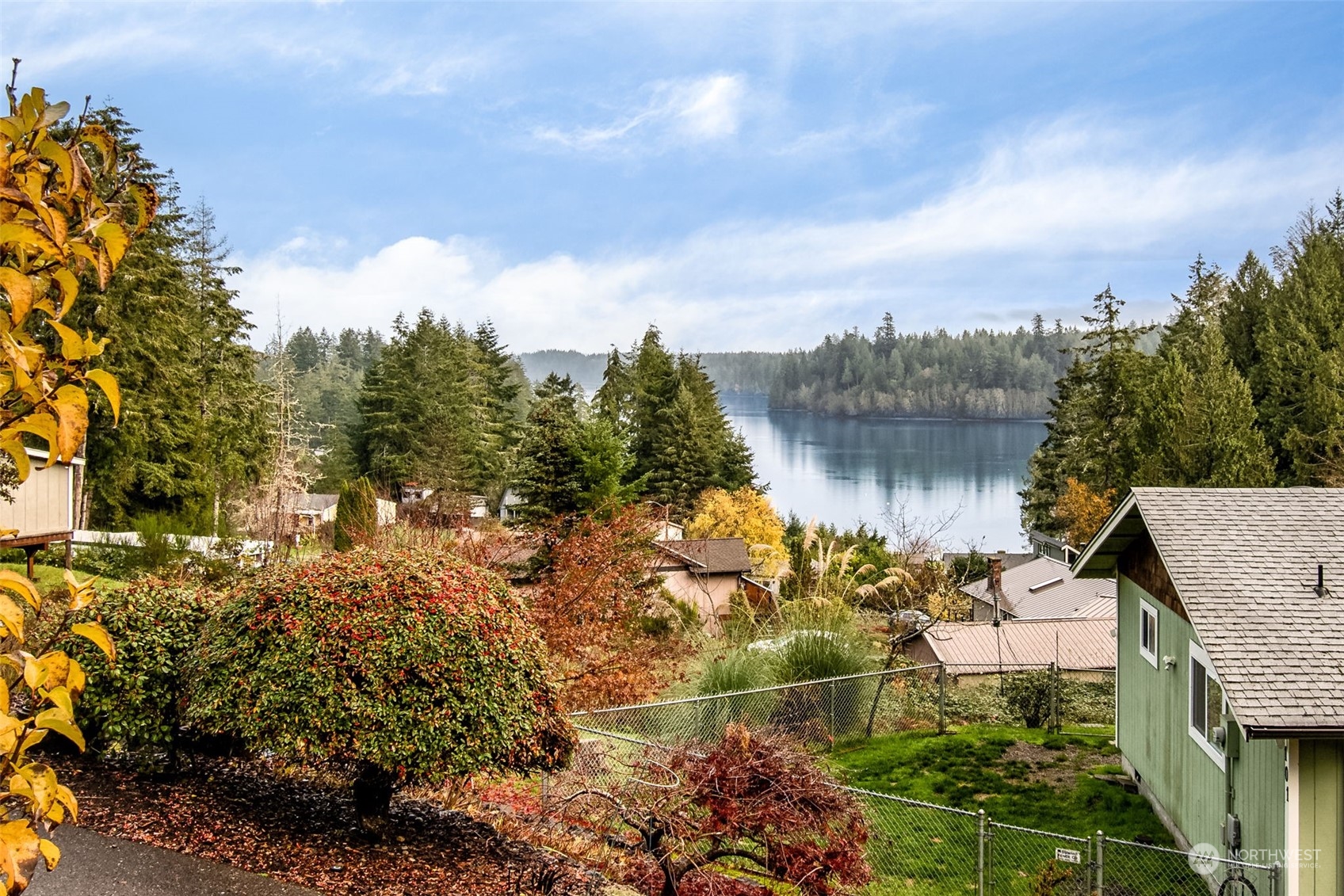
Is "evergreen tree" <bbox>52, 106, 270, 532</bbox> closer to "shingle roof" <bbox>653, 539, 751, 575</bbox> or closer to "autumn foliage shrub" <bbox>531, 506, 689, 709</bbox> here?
"autumn foliage shrub" <bbox>531, 506, 689, 709</bbox>

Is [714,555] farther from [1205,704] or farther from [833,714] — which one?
[1205,704]

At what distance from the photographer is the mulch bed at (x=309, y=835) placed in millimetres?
6590

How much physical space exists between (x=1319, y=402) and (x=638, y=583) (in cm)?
2768

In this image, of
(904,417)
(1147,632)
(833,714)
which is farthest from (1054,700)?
(904,417)

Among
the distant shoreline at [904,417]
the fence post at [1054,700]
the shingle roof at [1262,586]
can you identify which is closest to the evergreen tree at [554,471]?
the fence post at [1054,700]

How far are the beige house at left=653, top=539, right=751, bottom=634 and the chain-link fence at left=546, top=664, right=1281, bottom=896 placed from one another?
474 inches

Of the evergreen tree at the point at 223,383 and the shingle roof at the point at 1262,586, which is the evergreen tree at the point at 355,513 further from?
the shingle roof at the point at 1262,586

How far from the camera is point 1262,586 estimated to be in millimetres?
9703

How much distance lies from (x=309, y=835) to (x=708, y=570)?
→ 23.6 meters

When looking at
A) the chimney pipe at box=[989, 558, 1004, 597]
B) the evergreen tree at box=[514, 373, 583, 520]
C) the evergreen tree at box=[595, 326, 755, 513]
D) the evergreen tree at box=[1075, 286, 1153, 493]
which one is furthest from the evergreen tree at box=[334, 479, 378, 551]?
the evergreen tree at box=[1075, 286, 1153, 493]

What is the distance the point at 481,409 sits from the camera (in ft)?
198

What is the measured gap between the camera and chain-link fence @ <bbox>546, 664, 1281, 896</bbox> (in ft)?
29.2

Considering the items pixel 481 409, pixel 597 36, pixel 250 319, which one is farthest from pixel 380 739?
pixel 481 409

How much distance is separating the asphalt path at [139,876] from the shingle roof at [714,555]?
80.6ft
